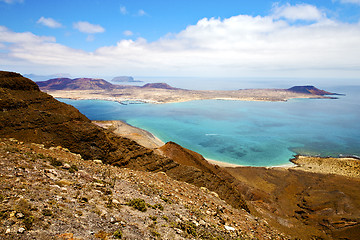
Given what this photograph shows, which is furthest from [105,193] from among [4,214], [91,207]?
[4,214]

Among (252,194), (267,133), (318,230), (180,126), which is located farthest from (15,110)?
(267,133)

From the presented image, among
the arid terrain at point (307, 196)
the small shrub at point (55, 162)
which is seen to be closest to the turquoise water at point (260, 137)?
the arid terrain at point (307, 196)

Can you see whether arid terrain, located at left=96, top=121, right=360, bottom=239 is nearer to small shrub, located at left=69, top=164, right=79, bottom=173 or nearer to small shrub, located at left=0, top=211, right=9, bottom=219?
small shrub, located at left=69, top=164, right=79, bottom=173

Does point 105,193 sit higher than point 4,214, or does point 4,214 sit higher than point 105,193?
point 4,214

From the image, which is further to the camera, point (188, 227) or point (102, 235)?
point (188, 227)

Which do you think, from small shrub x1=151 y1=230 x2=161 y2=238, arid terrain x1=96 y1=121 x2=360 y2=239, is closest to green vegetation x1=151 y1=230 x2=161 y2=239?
small shrub x1=151 y1=230 x2=161 y2=238

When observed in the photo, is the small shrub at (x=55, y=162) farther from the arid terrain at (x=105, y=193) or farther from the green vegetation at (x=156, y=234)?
the green vegetation at (x=156, y=234)

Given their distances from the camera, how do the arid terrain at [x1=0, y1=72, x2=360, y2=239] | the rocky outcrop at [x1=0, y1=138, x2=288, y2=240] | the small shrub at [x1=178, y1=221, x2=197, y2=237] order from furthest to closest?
the small shrub at [x1=178, y1=221, x2=197, y2=237] → the arid terrain at [x1=0, y1=72, x2=360, y2=239] → the rocky outcrop at [x1=0, y1=138, x2=288, y2=240]

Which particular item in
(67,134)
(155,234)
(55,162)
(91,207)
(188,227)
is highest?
(67,134)

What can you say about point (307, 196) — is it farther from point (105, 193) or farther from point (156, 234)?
point (105, 193)
